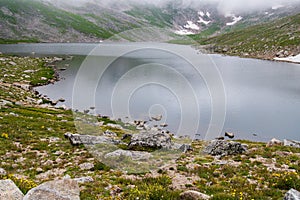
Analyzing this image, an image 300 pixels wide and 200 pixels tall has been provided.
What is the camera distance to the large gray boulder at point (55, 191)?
889cm

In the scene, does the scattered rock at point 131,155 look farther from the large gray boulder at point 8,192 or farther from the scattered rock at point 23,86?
the scattered rock at point 23,86

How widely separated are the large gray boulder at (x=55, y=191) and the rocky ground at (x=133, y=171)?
0.11ft

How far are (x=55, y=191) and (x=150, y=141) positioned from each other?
1411 cm

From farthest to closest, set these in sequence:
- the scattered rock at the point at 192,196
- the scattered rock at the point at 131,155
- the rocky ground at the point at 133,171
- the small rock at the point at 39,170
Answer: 1. the scattered rock at the point at 131,155
2. the small rock at the point at 39,170
3. the rocky ground at the point at 133,171
4. the scattered rock at the point at 192,196

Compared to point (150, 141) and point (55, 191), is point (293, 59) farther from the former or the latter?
point (55, 191)

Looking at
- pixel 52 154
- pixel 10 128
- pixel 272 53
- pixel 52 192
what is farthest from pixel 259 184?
pixel 272 53

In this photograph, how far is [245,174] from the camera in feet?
53.7

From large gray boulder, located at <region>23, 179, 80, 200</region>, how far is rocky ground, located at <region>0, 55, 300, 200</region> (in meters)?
0.03

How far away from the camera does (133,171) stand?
16.6 metres

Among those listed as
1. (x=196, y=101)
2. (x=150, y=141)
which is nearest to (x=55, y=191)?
(x=150, y=141)

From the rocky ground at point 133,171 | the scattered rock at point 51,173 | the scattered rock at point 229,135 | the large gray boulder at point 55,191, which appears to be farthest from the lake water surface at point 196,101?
the large gray boulder at point 55,191

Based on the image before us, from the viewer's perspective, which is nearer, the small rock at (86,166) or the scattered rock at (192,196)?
the scattered rock at (192,196)

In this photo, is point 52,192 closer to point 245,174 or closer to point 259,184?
point 259,184

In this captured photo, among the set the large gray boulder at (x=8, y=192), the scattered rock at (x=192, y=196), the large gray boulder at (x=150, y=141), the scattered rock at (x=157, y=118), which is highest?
the scattered rock at (x=192, y=196)
